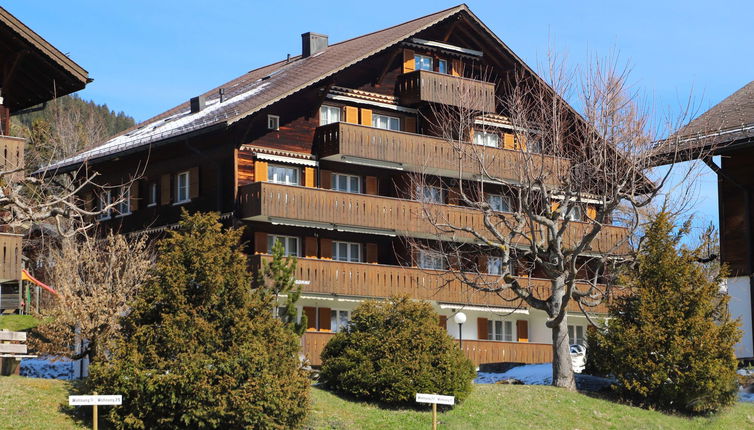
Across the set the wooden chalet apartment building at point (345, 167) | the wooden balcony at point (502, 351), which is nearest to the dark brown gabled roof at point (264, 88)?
the wooden chalet apartment building at point (345, 167)

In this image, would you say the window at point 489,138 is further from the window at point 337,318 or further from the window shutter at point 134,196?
the window shutter at point 134,196

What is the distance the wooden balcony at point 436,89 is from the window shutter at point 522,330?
27.4 ft

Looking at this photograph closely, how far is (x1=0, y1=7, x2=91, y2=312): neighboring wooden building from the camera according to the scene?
29328mm

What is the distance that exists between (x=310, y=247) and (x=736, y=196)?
46.7 feet

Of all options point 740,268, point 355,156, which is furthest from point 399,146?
point 740,268

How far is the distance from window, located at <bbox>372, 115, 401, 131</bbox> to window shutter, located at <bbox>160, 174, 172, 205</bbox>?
7589mm

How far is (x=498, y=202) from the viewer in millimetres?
47062

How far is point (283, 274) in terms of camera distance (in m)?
28.7

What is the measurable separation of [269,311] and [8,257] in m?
7.54

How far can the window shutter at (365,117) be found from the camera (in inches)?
1716

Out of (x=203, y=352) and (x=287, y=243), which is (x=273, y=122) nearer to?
(x=287, y=243)

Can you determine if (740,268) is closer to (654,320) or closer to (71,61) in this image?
(654,320)

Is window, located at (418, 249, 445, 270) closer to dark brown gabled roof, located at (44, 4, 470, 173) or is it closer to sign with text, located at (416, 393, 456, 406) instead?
dark brown gabled roof, located at (44, 4, 470, 173)

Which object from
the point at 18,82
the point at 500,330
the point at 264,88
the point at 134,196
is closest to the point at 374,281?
the point at 500,330
